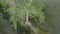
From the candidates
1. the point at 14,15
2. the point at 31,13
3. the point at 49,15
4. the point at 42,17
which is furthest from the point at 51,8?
the point at 14,15

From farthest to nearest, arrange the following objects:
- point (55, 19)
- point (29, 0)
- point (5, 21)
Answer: point (55, 19)
point (5, 21)
point (29, 0)

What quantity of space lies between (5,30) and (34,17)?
46 cm

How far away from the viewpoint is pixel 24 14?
225 centimetres

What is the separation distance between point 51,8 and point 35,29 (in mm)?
432

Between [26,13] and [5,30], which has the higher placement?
[26,13]

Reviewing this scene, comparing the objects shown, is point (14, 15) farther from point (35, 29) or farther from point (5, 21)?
point (35, 29)

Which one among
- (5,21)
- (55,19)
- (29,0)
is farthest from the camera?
(55,19)

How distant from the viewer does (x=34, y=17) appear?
2.42m

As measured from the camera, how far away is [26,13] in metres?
2.24

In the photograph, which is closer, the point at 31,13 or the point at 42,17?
the point at 31,13

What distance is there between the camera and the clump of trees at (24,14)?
221 cm

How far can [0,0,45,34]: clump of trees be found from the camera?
2.21 m

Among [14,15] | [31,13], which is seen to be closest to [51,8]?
[31,13]

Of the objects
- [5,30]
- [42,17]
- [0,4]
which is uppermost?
[0,4]
